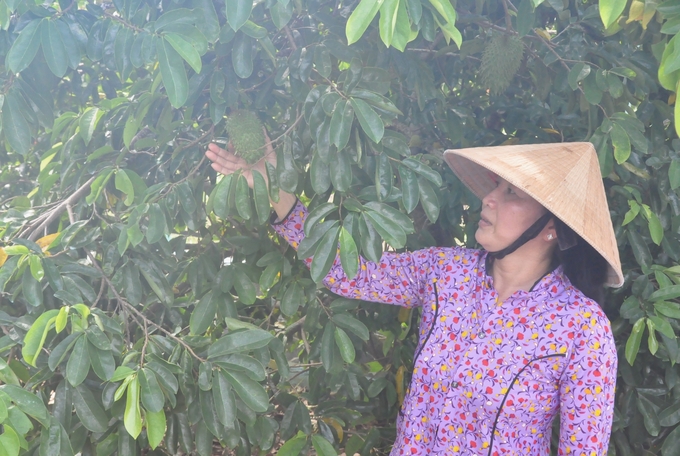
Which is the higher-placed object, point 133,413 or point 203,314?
point 133,413

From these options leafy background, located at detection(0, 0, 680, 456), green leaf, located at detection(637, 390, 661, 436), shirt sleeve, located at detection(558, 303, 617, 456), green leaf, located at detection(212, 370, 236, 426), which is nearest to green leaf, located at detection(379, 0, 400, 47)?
leafy background, located at detection(0, 0, 680, 456)

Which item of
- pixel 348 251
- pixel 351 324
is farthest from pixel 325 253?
pixel 351 324

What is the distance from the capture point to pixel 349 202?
4.22ft

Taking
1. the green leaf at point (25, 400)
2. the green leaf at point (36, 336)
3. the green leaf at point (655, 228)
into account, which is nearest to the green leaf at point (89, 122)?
the green leaf at point (36, 336)

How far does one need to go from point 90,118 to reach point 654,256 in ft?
5.21

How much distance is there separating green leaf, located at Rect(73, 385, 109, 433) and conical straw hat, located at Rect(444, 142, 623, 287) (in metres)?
0.91

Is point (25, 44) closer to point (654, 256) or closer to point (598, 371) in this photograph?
point (598, 371)

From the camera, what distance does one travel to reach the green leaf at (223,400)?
1.20 m

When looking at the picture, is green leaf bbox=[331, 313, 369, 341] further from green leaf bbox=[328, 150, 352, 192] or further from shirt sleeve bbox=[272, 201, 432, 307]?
green leaf bbox=[328, 150, 352, 192]

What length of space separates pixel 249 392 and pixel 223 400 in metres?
0.05

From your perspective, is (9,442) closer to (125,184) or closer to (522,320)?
(125,184)

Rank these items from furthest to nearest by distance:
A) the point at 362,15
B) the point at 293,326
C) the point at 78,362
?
the point at 293,326 < the point at 78,362 < the point at 362,15

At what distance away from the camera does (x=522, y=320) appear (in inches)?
56.9

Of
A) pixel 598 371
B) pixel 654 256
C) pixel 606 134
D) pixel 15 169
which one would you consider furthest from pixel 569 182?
pixel 15 169
